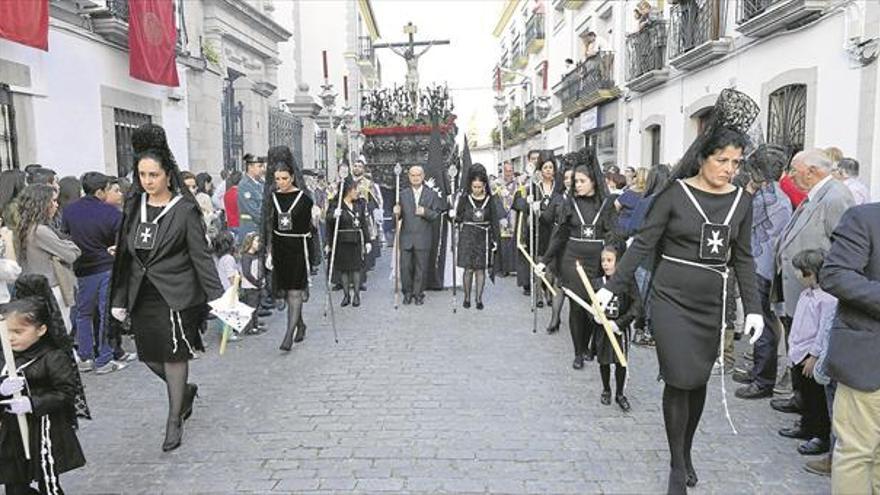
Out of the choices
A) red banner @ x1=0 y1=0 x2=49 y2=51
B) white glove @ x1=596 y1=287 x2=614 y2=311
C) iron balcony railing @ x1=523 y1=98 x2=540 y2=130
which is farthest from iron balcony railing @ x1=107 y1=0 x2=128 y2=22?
iron balcony railing @ x1=523 y1=98 x2=540 y2=130

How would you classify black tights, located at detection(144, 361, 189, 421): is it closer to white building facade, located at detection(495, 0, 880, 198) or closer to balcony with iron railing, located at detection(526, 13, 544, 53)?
white building facade, located at detection(495, 0, 880, 198)

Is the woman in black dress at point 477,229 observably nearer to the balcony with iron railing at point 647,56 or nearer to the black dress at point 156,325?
the black dress at point 156,325

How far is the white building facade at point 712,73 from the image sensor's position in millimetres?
8094

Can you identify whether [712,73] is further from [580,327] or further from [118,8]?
[118,8]

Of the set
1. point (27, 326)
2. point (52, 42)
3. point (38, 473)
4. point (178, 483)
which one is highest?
point (52, 42)

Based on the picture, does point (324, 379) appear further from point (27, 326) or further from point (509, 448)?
point (27, 326)

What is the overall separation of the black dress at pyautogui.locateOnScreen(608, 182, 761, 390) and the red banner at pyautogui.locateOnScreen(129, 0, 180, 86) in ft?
31.7

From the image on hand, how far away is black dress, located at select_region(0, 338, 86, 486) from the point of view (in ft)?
10.4

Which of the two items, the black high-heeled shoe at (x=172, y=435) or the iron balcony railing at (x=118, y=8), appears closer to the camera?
the black high-heeled shoe at (x=172, y=435)

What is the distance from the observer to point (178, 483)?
3.94m

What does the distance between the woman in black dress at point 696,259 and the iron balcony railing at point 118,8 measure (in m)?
9.28

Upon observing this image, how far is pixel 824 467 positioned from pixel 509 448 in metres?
1.85

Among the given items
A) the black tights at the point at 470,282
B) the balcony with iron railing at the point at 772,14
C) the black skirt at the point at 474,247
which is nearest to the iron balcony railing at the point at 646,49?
the balcony with iron railing at the point at 772,14

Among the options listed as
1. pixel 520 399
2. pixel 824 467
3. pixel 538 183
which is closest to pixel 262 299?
pixel 538 183
